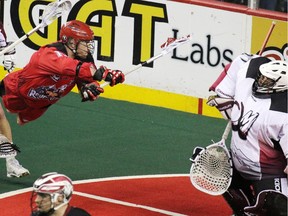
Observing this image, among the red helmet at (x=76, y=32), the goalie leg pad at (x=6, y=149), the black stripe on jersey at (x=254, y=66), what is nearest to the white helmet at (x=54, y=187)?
the black stripe on jersey at (x=254, y=66)

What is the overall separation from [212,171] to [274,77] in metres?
0.95

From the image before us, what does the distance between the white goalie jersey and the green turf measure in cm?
205

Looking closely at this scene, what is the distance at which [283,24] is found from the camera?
12086 millimetres

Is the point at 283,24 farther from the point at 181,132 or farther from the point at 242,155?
the point at 242,155

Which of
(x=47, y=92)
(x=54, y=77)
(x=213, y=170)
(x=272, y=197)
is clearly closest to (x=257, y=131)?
(x=272, y=197)

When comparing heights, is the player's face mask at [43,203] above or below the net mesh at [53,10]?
below

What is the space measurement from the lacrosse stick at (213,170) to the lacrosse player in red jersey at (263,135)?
0.32 ft

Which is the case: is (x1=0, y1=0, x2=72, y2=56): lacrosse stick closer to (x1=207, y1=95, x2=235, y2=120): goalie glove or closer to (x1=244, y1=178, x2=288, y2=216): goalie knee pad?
(x1=207, y1=95, x2=235, y2=120): goalie glove

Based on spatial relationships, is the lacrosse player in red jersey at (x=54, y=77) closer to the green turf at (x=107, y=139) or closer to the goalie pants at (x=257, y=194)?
the green turf at (x=107, y=139)

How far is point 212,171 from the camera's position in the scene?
914 centimetres

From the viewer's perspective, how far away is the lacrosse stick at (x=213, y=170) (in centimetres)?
903

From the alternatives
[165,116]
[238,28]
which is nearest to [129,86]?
[165,116]

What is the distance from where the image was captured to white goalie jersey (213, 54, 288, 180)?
861cm

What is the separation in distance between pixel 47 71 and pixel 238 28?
3.12 metres
